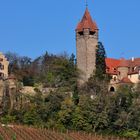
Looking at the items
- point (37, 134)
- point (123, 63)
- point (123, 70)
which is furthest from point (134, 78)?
point (37, 134)

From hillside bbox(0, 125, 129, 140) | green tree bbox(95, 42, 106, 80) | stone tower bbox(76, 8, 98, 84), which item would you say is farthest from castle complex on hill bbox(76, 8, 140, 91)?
hillside bbox(0, 125, 129, 140)

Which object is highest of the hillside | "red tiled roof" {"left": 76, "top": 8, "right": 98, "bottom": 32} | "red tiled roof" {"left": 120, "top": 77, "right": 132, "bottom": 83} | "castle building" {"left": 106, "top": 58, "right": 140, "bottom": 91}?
"red tiled roof" {"left": 76, "top": 8, "right": 98, "bottom": 32}

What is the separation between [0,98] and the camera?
68.0 meters

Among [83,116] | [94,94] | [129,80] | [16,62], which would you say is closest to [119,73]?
[129,80]

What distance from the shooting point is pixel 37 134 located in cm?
5409

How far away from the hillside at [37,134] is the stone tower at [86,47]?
1299 cm

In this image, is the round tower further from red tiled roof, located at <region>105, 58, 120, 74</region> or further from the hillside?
the hillside

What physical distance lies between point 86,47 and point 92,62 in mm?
1869

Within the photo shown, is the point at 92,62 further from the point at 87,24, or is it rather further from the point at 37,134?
the point at 37,134

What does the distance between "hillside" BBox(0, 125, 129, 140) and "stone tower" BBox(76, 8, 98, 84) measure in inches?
511

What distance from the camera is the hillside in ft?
170

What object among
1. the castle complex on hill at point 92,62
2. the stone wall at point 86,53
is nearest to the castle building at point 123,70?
the castle complex on hill at point 92,62

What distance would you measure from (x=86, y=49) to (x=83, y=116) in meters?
11.1

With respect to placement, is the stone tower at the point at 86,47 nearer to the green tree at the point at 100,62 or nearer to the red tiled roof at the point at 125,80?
the green tree at the point at 100,62
